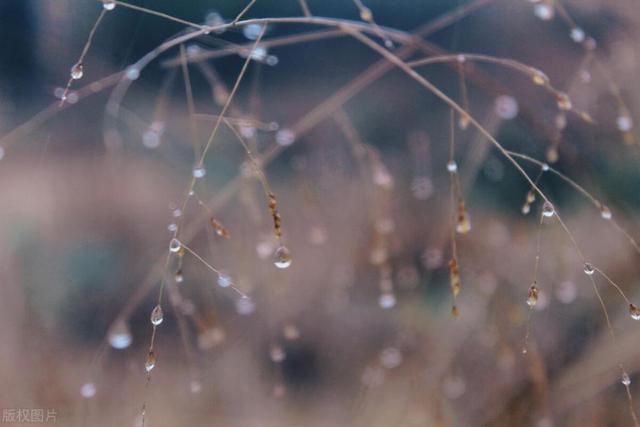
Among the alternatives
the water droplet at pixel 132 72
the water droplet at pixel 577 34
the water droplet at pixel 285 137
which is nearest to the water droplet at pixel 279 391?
the water droplet at pixel 285 137

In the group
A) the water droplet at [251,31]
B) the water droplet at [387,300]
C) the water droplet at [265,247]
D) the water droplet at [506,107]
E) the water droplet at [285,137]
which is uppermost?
the water droplet at [251,31]

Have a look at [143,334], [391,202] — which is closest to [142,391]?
[143,334]

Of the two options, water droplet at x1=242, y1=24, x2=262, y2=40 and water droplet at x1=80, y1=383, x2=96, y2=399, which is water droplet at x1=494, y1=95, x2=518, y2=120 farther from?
water droplet at x1=80, y1=383, x2=96, y2=399

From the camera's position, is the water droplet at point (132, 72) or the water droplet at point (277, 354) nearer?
the water droplet at point (132, 72)

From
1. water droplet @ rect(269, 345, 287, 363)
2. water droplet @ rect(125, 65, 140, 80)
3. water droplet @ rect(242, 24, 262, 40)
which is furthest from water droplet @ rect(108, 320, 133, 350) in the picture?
water droplet @ rect(242, 24, 262, 40)

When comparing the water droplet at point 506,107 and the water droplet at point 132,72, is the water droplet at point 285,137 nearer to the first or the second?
the water droplet at point 132,72

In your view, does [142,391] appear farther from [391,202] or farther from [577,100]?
[577,100]
